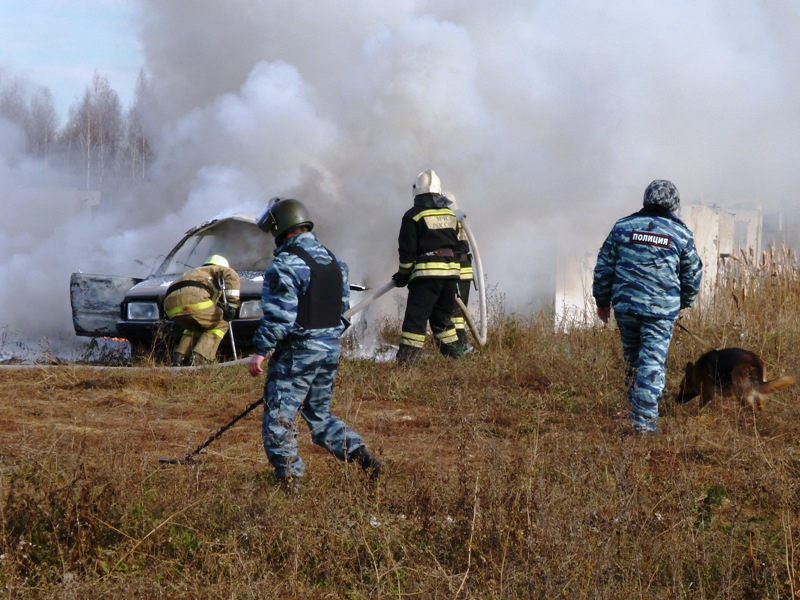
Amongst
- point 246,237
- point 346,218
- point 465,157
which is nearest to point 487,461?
point 246,237

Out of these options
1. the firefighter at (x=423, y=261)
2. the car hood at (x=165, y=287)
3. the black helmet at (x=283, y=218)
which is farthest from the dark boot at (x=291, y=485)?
the car hood at (x=165, y=287)

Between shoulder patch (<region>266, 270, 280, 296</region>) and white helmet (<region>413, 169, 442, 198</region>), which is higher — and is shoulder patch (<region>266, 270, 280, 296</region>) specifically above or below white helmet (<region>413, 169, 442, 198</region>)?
below

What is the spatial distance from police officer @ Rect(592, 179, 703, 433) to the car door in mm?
5299

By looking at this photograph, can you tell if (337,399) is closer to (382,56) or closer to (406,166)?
(406,166)

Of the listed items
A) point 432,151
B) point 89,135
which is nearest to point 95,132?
point 89,135

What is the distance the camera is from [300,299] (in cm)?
492

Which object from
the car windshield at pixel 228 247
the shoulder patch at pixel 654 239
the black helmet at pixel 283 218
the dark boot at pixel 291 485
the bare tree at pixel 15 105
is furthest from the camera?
the bare tree at pixel 15 105

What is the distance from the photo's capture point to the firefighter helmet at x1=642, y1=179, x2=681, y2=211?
6242 mm

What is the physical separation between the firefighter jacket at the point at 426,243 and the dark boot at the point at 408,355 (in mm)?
643

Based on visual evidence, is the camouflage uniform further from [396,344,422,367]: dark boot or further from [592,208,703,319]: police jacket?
[396,344,422,367]: dark boot

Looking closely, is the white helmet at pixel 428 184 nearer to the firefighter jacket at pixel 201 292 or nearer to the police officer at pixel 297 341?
the firefighter jacket at pixel 201 292

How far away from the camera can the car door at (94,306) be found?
9.48m

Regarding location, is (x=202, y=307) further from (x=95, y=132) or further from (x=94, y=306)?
(x=95, y=132)

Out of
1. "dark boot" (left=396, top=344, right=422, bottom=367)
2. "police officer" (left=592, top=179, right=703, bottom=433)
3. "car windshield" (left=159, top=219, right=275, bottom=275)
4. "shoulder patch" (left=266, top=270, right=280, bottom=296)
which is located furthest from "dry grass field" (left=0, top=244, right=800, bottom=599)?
"car windshield" (left=159, top=219, right=275, bottom=275)
